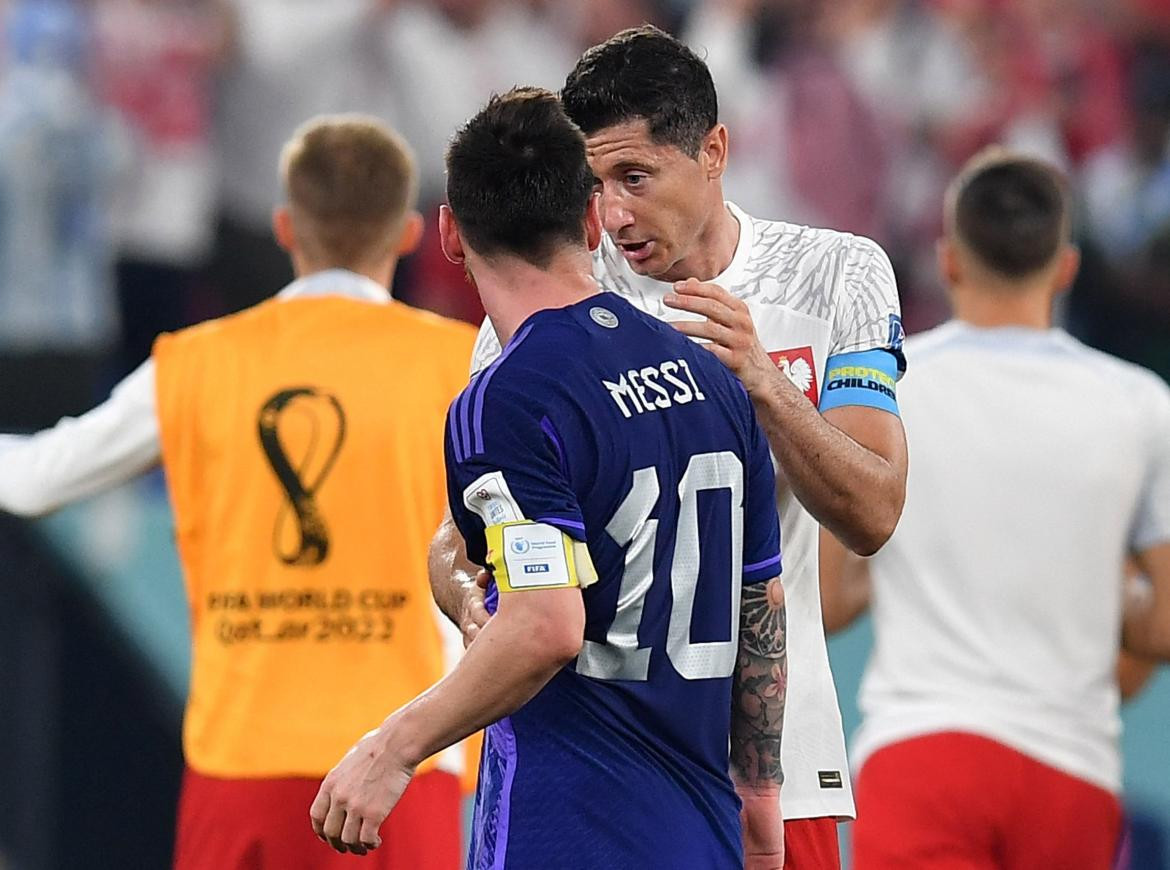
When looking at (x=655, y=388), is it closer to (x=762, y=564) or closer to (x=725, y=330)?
(x=725, y=330)

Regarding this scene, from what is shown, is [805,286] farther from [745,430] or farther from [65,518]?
[65,518]

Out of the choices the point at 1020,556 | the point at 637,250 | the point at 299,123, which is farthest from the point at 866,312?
the point at 299,123

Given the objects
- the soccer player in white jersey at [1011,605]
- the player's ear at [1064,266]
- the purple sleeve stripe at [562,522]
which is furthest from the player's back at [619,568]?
the player's ear at [1064,266]

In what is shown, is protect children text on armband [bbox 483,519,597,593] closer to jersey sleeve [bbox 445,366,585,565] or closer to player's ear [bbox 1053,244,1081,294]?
jersey sleeve [bbox 445,366,585,565]

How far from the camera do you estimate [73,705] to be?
7879mm

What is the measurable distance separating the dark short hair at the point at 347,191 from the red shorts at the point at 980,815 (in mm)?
1676

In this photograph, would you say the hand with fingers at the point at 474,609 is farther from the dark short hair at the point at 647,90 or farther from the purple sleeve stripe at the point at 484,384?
the dark short hair at the point at 647,90

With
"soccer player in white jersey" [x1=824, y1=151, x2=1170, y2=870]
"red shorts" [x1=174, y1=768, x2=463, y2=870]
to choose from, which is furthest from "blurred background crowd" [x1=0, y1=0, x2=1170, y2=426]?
"soccer player in white jersey" [x1=824, y1=151, x2=1170, y2=870]

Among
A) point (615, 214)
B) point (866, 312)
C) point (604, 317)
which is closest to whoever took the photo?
point (604, 317)

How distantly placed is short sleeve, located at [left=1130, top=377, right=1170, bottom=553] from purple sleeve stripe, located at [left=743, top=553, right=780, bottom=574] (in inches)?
74.1

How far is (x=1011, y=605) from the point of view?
4.33 metres

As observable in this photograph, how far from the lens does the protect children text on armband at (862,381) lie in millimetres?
3084

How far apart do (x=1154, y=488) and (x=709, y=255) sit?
63.8 inches

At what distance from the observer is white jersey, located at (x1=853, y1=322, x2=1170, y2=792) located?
170 inches
